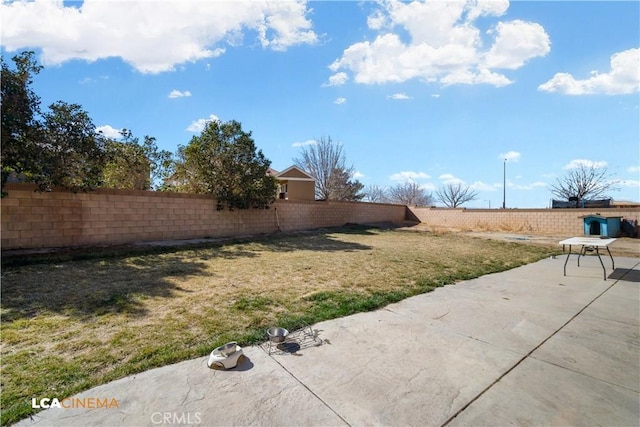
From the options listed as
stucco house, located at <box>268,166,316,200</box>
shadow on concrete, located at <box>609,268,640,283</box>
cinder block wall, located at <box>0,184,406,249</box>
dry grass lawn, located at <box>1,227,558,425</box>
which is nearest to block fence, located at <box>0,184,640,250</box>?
cinder block wall, located at <box>0,184,406,249</box>

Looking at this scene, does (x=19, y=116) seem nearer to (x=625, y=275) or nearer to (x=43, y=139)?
(x=43, y=139)

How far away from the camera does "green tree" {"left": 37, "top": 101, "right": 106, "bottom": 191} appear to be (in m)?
7.30

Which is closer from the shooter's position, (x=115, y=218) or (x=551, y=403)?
(x=551, y=403)

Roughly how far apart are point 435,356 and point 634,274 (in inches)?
267

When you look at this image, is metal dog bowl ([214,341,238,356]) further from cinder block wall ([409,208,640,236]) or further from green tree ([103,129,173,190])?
cinder block wall ([409,208,640,236])

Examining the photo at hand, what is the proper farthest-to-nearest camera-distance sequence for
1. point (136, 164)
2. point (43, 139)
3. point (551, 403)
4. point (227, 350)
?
point (136, 164) → point (43, 139) → point (227, 350) → point (551, 403)

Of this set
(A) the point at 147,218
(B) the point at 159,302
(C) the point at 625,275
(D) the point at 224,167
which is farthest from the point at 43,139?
(C) the point at 625,275

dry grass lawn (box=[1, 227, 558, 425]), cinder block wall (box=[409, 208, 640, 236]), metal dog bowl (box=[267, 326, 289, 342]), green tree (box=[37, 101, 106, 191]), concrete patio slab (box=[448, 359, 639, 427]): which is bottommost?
concrete patio slab (box=[448, 359, 639, 427])

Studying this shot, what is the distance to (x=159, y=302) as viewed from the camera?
4.02m

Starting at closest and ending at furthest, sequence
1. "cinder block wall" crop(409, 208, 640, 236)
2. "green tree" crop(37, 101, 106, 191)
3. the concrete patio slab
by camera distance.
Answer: the concrete patio slab, "green tree" crop(37, 101, 106, 191), "cinder block wall" crop(409, 208, 640, 236)

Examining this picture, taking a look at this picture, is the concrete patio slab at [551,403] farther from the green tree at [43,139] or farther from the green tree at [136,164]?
the green tree at [136,164]

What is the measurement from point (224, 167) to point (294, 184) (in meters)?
12.6

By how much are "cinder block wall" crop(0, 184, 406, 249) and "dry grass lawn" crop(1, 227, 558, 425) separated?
1772 millimetres

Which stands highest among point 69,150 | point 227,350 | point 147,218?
point 69,150
